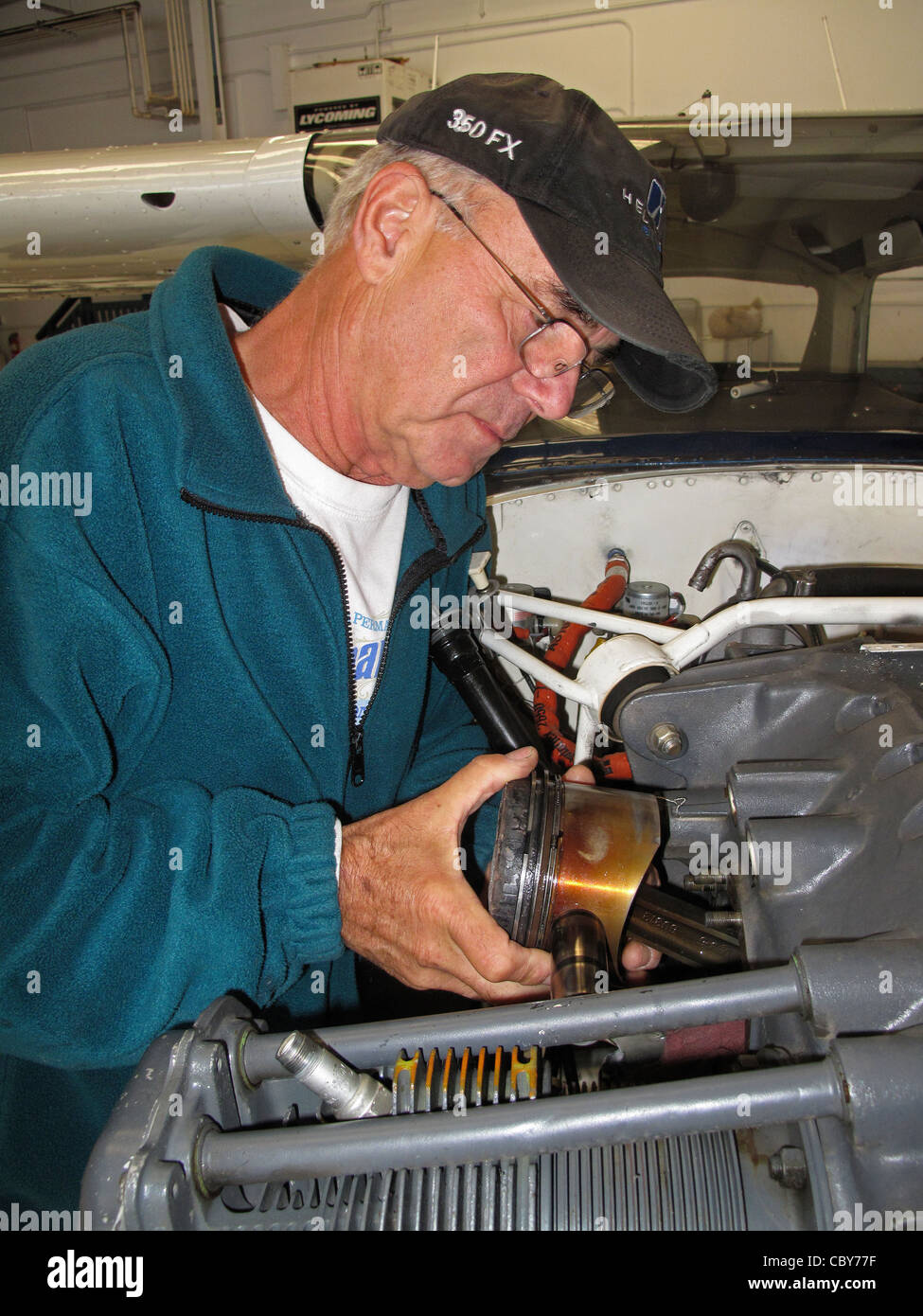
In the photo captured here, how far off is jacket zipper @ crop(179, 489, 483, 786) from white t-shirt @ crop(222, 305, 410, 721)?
12 millimetres

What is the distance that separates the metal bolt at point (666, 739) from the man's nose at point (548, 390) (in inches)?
16.9

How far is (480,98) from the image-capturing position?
973 millimetres

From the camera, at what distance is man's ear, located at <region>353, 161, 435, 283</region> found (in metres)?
1.00

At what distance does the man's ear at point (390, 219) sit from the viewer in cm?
100

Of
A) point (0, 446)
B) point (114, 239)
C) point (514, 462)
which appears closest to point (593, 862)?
point (0, 446)

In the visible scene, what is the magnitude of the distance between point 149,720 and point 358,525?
0.45 metres

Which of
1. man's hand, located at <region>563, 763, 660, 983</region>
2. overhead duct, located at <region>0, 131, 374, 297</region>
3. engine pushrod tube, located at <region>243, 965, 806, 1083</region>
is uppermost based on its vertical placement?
overhead duct, located at <region>0, 131, 374, 297</region>

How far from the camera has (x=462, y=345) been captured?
100cm

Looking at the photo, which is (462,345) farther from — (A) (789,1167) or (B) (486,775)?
(A) (789,1167)

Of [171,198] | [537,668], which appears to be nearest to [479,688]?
[537,668]

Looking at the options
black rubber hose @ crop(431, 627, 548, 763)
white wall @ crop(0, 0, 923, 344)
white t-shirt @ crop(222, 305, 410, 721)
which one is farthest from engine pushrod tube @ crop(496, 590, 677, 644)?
white wall @ crop(0, 0, 923, 344)

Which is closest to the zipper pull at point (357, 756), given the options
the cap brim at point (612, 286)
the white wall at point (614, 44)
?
the cap brim at point (612, 286)

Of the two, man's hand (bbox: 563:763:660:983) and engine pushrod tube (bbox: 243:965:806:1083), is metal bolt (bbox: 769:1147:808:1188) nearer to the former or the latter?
engine pushrod tube (bbox: 243:965:806:1083)

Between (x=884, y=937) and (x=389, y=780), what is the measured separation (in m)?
0.81
